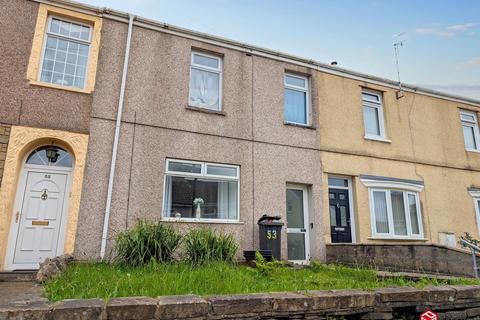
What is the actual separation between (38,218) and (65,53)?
3.79m

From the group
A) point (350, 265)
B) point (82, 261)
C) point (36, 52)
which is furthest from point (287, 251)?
point (36, 52)

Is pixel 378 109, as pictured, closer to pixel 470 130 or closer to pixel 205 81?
pixel 470 130

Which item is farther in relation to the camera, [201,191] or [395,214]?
[395,214]

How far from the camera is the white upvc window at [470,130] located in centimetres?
1171

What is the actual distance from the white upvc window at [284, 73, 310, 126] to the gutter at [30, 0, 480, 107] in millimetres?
486

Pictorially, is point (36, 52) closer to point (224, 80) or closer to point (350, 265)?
point (224, 80)

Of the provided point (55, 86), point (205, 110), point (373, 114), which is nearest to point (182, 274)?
point (205, 110)

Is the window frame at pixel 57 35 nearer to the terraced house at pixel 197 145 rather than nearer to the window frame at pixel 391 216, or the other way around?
the terraced house at pixel 197 145

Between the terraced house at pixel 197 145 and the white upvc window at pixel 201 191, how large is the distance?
0.09 feet

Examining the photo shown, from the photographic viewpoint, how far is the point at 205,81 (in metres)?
8.60

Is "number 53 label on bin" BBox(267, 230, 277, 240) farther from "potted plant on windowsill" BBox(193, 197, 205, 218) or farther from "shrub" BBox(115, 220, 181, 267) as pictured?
"shrub" BBox(115, 220, 181, 267)

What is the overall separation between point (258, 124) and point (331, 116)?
7.98 ft

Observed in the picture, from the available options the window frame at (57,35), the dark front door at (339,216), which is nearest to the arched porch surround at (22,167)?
the window frame at (57,35)

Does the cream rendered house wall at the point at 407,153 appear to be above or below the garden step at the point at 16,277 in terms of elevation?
above
